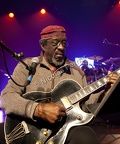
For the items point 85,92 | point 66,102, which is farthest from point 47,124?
point 85,92

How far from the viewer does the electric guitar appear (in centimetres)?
239

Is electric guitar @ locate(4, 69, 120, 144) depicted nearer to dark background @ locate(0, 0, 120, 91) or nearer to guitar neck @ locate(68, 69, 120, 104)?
guitar neck @ locate(68, 69, 120, 104)

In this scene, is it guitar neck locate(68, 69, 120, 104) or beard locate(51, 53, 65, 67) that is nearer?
guitar neck locate(68, 69, 120, 104)

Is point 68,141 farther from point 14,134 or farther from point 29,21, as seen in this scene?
point 29,21

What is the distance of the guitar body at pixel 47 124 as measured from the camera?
7.83ft

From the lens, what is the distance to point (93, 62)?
1098 centimetres

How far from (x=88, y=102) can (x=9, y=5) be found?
1000cm

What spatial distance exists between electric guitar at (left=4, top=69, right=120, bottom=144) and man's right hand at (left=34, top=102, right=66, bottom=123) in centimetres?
9

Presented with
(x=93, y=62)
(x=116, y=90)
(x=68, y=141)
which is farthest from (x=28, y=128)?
(x=93, y=62)

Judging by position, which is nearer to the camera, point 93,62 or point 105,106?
point 105,106

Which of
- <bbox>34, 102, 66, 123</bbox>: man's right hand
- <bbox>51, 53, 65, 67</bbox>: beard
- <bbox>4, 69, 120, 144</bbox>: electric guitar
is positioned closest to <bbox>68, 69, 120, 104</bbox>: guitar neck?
<bbox>4, 69, 120, 144</bbox>: electric guitar

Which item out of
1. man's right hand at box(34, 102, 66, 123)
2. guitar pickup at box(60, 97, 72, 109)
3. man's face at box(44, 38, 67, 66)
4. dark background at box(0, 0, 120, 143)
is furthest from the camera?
dark background at box(0, 0, 120, 143)

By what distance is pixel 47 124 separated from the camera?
7.98ft

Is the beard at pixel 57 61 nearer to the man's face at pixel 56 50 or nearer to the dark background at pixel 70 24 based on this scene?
the man's face at pixel 56 50
